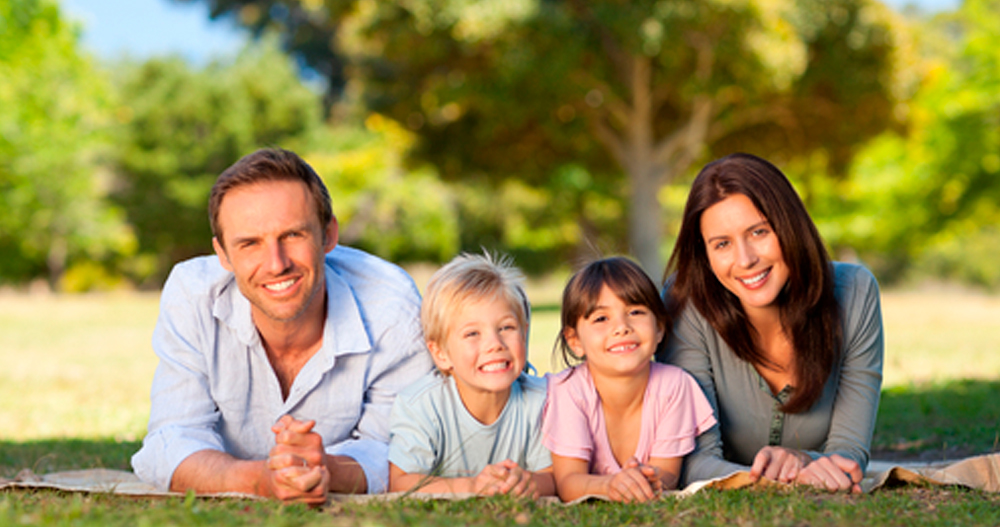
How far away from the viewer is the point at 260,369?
3.75 meters

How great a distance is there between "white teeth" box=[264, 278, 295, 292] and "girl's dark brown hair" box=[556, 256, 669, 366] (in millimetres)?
1114

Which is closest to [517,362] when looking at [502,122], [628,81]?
[502,122]

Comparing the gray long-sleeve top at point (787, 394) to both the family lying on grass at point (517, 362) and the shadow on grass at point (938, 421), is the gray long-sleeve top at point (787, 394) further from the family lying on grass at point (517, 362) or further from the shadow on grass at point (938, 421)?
the shadow on grass at point (938, 421)

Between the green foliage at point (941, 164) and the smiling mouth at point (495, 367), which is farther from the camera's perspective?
the green foliage at point (941, 164)

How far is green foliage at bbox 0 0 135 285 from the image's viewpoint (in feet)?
50.3

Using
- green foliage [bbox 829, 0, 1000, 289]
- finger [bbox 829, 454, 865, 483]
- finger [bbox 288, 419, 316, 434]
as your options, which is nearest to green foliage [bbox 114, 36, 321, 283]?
green foliage [bbox 829, 0, 1000, 289]

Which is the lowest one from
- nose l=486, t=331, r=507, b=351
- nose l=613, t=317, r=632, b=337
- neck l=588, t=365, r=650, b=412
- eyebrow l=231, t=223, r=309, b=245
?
neck l=588, t=365, r=650, b=412

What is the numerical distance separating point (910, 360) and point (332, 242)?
789cm

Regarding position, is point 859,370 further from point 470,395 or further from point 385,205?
point 385,205

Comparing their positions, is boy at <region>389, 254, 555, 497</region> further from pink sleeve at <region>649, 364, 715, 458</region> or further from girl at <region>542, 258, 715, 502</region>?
pink sleeve at <region>649, 364, 715, 458</region>

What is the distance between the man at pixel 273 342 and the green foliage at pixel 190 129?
27968 mm

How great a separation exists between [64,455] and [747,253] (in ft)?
12.8

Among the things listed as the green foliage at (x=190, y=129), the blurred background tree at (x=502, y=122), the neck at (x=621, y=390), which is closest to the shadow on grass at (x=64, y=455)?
the neck at (x=621, y=390)

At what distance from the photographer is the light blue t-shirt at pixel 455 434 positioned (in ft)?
11.5
